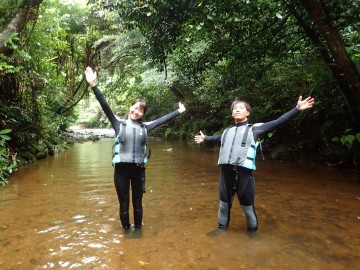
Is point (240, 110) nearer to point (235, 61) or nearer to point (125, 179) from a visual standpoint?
point (125, 179)

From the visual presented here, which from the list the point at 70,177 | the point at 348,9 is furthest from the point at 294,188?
the point at 70,177

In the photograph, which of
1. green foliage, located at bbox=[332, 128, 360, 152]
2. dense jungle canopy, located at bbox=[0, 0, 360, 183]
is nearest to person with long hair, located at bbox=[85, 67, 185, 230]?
dense jungle canopy, located at bbox=[0, 0, 360, 183]

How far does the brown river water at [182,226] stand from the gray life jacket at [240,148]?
36.1 inches

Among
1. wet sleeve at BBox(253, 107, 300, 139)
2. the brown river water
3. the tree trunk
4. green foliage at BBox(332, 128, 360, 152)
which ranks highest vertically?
the tree trunk

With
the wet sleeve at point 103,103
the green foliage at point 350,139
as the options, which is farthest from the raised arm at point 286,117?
the green foliage at point 350,139

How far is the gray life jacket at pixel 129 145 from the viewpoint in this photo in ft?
12.2

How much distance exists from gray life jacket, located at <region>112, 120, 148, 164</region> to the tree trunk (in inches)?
151

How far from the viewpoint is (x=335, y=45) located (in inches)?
214

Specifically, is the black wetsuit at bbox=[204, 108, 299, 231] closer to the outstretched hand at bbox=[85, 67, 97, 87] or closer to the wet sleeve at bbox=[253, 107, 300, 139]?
the wet sleeve at bbox=[253, 107, 300, 139]

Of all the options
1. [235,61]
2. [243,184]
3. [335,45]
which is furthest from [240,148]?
[235,61]

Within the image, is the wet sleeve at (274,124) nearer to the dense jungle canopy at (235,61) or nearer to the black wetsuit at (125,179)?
the black wetsuit at (125,179)

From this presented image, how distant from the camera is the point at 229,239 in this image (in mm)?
3607

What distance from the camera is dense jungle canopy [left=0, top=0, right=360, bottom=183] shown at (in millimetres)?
5695

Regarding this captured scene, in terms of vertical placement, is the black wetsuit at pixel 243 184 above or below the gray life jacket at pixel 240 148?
below
